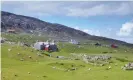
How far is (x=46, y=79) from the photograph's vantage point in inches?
2943

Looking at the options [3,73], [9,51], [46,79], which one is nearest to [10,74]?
[3,73]

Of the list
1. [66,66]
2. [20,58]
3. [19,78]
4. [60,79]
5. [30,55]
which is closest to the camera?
[19,78]

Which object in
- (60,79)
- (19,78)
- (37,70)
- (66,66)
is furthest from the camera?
(66,66)

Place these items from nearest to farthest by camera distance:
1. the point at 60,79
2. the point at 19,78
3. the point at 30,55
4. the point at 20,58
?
the point at 19,78 → the point at 60,79 → the point at 20,58 → the point at 30,55

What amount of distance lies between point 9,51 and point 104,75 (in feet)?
218

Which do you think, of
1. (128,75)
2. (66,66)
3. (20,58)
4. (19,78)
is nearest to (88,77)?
(128,75)

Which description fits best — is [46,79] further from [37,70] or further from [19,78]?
[37,70]

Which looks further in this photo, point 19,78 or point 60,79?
point 60,79

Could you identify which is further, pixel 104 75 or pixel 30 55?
pixel 30 55

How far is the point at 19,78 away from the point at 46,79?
23.2 ft

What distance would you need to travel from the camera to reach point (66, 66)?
110938 millimetres

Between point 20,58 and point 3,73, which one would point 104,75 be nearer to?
point 3,73

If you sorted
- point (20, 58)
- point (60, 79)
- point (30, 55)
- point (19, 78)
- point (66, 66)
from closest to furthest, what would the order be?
point (19, 78), point (60, 79), point (66, 66), point (20, 58), point (30, 55)

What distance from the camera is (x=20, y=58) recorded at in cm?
12500
